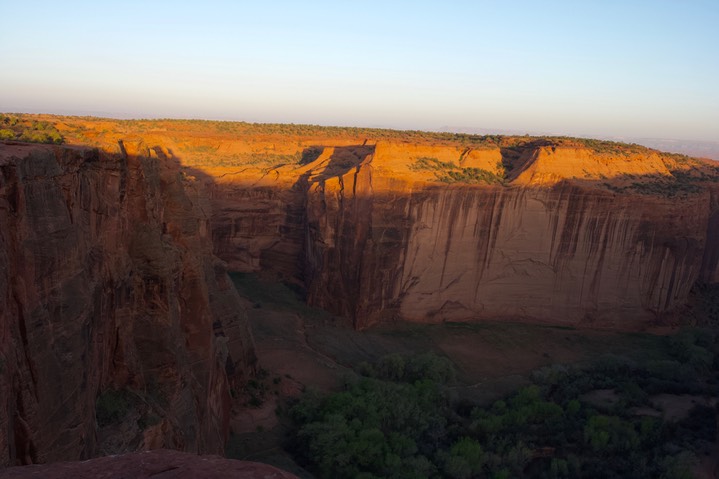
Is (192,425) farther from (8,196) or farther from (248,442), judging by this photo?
(8,196)

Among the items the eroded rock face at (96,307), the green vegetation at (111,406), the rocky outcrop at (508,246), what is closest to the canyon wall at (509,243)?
the rocky outcrop at (508,246)

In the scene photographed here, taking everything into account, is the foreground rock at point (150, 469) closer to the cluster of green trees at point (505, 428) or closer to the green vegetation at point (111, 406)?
the green vegetation at point (111, 406)

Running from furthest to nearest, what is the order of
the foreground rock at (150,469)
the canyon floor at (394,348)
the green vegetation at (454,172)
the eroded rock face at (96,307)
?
the green vegetation at (454,172), the canyon floor at (394,348), the eroded rock face at (96,307), the foreground rock at (150,469)

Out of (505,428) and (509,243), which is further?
(509,243)

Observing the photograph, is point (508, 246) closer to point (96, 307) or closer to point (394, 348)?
point (394, 348)

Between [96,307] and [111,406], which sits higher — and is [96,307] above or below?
above

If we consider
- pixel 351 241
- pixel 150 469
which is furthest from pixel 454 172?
pixel 150 469
